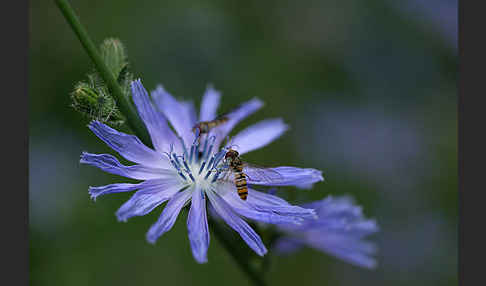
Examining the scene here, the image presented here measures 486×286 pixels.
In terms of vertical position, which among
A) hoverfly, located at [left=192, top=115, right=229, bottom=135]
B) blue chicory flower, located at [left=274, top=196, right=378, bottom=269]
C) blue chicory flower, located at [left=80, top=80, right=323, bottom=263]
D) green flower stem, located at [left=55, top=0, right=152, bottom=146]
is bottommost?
blue chicory flower, located at [left=274, top=196, right=378, bottom=269]

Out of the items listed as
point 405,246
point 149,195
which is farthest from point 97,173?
point 405,246

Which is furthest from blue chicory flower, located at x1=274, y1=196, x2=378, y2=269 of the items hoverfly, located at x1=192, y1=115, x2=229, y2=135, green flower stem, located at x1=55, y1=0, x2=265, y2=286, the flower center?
hoverfly, located at x1=192, y1=115, x2=229, y2=135

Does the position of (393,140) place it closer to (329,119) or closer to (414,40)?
(329,119)

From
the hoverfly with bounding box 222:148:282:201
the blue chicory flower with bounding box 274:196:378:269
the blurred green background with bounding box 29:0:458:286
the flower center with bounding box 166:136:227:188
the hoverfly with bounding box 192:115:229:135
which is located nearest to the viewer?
the hoverfly with bounding box 222:148:282:201

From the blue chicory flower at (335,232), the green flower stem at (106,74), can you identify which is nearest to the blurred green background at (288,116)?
the blue chicory flower at (335,232)

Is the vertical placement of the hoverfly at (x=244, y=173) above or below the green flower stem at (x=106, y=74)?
below

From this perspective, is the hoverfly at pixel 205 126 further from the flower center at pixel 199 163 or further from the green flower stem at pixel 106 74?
the green flower stem at pixel 106 74

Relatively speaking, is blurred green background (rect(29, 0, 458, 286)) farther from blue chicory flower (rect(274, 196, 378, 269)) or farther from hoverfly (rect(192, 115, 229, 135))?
hoverfly (rect(192, 115, 229, 135))
